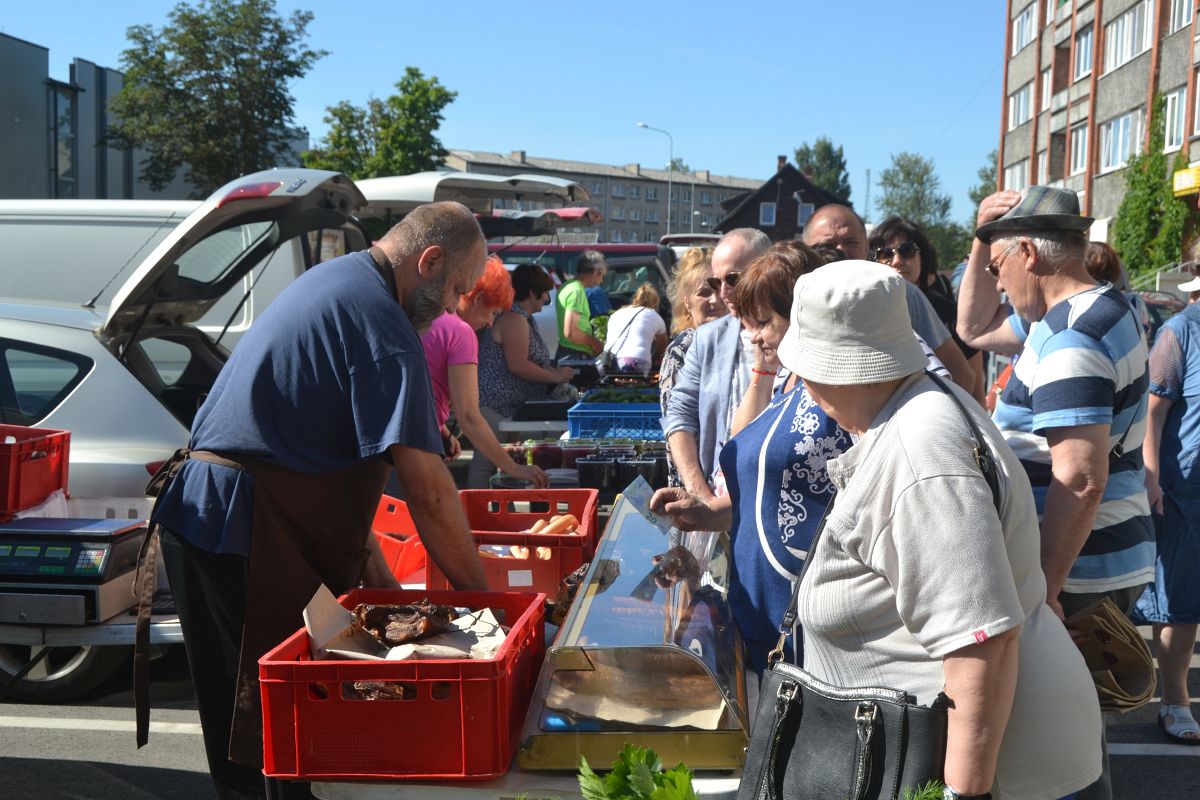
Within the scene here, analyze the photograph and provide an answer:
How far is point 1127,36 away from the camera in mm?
32062

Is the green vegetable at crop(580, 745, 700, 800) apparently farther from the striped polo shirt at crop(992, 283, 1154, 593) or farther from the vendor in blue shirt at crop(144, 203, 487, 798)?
the striped polo shirt at crop(992, 283, 1154, 593)

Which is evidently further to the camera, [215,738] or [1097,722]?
[215,738]

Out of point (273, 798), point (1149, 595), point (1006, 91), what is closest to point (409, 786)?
point (273, 798)

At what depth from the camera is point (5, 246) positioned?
810 centimetres

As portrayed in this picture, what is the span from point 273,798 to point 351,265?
1333 millimetres

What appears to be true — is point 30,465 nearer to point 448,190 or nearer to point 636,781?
point 636,781

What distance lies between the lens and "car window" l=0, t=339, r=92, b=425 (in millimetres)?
4746

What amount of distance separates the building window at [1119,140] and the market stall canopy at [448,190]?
2676cm

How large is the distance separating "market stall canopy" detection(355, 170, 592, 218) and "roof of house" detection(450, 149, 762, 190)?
3127 inches

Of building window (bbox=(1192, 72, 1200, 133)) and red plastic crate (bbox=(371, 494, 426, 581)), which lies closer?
red plastic crate (bbox=(371, 494, 426, 581))

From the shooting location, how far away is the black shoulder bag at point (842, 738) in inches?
68.4

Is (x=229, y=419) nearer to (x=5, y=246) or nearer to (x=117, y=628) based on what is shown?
(x=117, y=628)

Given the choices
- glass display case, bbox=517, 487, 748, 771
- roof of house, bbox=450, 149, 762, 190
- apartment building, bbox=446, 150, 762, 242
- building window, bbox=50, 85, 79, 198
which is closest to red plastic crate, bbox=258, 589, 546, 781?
glass display case, bbox=517, 487, 748, 771

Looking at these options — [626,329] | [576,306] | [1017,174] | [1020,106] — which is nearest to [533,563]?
[626,329]
